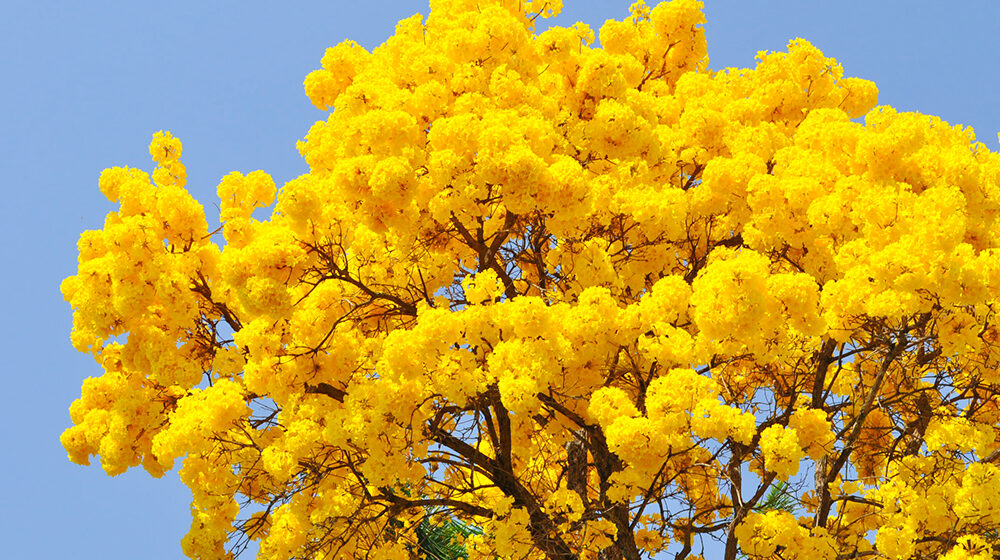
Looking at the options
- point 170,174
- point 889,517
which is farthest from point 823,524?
point 170,174

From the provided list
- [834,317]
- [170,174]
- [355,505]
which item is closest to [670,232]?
[834,317]

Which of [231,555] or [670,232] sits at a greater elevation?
[670,232]

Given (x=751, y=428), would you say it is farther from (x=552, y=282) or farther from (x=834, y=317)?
(x=552, y=282)

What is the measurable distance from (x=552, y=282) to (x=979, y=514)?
15.0ft

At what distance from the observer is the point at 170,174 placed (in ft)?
33.0

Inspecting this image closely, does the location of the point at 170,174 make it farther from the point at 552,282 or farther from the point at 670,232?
the point at 670,232

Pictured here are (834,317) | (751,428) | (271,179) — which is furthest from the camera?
(271,179)

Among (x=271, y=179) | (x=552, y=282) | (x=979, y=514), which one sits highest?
(x=271, y=179)

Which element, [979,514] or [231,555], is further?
[231,555]

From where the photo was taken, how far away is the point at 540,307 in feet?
25.8

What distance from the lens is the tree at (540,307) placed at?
26.2ft

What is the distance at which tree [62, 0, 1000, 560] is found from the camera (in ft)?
26.2

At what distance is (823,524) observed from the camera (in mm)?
10156

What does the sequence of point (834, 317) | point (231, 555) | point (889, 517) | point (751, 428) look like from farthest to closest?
1. point (231, 555)
2. point (889, 517)
3. point (834, 317)
4. point (751, 428)
